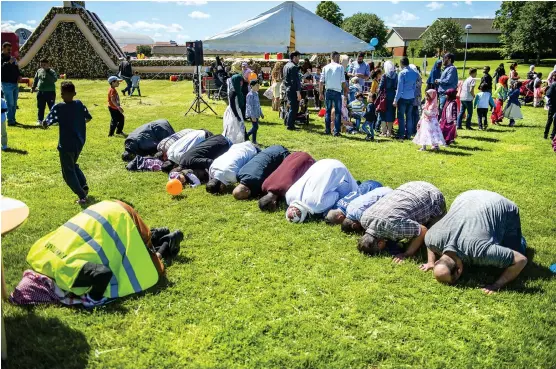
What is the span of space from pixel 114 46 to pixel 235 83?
2216cm

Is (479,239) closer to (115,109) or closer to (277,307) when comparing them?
(277,307)

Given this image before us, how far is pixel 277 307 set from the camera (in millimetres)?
3996

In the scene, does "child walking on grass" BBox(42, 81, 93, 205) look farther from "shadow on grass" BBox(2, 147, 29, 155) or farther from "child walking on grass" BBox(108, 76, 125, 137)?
"child walking on grass" BBox(108, 76, 125, 137)

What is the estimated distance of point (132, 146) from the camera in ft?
29.2

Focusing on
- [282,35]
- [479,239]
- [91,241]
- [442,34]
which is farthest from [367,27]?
[91,241]

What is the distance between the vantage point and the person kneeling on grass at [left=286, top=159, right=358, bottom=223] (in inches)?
228

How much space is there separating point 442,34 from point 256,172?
59.8 metres

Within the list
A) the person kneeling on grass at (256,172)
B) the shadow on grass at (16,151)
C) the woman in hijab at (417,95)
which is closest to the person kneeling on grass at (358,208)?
the person kneeling on grass at (256,172)

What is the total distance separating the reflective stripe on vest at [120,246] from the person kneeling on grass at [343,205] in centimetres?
268

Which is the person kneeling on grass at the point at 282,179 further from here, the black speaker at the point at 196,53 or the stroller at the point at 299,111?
the black speaker at the point at 196,53

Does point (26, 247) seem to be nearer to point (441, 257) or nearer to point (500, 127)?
point (441, 257)

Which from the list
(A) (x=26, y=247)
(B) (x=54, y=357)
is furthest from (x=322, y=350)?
(A) (x=26, y=247)

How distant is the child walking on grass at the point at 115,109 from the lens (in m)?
10.6

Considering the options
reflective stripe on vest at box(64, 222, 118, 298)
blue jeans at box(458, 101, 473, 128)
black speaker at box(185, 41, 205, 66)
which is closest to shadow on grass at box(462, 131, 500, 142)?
blue jeans at box(458, 101, 473, 128)
